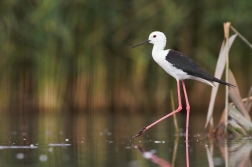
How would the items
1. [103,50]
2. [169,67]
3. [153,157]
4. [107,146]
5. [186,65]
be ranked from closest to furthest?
1. [153,157]
2. [107,146]
3. [186,65]
4. [169,67]
5. [103,50]

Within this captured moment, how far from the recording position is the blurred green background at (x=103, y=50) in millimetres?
11875

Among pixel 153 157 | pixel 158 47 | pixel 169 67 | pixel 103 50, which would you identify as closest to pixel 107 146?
pixel 153 157

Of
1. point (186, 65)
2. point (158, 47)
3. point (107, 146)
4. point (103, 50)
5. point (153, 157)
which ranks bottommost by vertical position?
point (153, 157)

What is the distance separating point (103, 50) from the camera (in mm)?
12250

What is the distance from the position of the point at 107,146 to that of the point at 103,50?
5.78 m

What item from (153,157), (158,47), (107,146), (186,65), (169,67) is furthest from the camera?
(158,47)

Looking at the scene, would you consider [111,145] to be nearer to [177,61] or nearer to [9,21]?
[177,61]

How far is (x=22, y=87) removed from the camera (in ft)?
40.3

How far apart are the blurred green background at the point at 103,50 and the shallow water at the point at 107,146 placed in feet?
5.98

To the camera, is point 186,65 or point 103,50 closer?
point 186,65

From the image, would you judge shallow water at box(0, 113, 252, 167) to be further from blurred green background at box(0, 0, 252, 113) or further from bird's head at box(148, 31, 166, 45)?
blurred green background at box(0, 0, 252, 113)

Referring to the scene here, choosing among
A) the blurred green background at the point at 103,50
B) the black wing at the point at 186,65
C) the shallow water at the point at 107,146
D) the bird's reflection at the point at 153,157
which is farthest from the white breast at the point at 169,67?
the blurred green background at the point at 103,50

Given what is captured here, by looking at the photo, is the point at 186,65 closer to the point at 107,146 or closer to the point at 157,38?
the point at 157,38

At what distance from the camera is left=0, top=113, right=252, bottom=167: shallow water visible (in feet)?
17.1
